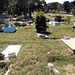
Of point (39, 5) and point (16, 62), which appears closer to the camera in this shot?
point (16, 62)

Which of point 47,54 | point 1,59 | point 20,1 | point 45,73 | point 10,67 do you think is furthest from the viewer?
point 20,1

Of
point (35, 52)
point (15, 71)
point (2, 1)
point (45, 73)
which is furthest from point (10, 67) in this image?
point (2, 1)

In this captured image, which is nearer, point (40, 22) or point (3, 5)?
point (40, 22)

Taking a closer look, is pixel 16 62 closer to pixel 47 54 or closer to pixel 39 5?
pixel 47 54

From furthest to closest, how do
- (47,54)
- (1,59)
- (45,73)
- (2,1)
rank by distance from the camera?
1. (2,1)
2. (47,54)
3. (1,59)
4. (45,73)

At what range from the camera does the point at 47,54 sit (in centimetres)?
778

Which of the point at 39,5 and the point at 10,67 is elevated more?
the point at 39,5

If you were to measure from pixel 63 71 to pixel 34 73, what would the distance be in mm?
1396

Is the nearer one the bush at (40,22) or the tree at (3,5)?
the bush at (40,22)

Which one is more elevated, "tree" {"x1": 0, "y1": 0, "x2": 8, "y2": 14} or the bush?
"tree" {"x1": 0, "y1": 0, "x2": 8, "y2": 14}

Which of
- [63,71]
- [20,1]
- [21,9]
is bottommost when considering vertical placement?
[63,71]

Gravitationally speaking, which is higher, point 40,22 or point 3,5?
point 3,5

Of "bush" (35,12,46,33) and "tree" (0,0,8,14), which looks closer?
"bush" (35,12,46,33)

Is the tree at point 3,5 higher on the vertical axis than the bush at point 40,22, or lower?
higher
